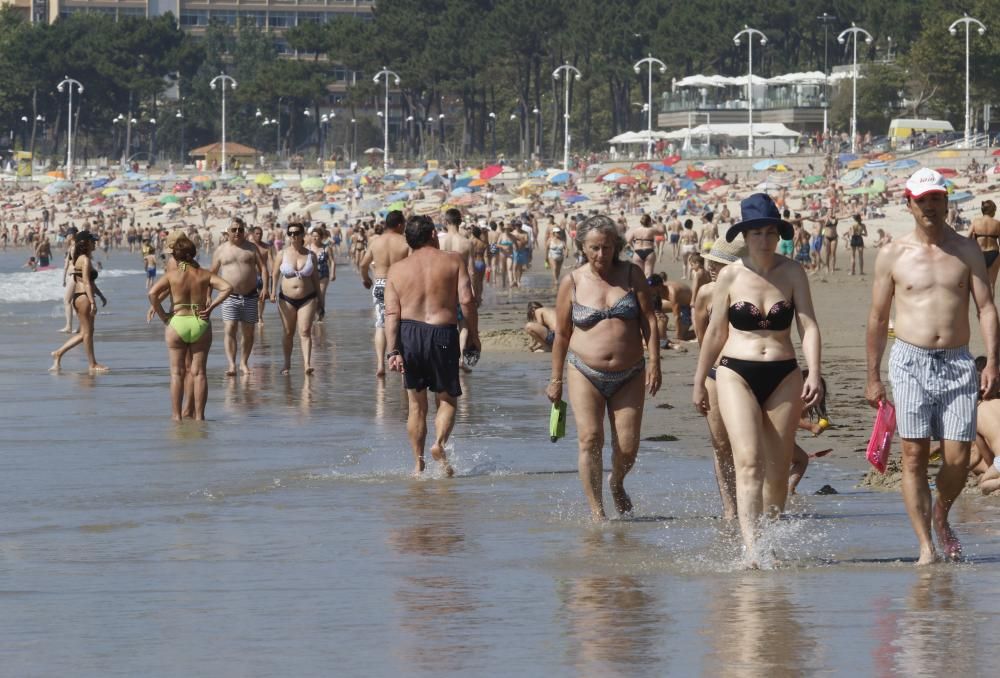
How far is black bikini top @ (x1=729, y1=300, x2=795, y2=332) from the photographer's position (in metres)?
6.87

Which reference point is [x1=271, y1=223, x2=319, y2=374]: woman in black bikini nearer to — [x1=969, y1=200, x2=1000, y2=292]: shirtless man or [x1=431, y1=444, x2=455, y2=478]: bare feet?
[x1=969, y1=200, x2=1000, y2=292]: shirtless man

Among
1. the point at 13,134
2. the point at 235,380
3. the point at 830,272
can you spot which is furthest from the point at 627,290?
the point at 13,134

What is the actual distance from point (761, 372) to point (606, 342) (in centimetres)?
132

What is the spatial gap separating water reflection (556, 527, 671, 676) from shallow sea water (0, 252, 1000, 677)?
2 centimetres

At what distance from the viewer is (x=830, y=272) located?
130ft

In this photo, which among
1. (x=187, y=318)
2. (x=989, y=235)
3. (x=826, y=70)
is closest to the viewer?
(x=187, y=318)

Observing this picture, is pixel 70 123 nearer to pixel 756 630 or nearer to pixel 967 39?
pixel 967 39

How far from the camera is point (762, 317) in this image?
6.88 m

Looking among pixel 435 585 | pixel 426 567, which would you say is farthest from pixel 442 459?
pixel 435 585

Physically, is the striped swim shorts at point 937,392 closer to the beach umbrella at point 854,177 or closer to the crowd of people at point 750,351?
the crowd of people at point 750,351

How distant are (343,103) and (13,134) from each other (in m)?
24.3

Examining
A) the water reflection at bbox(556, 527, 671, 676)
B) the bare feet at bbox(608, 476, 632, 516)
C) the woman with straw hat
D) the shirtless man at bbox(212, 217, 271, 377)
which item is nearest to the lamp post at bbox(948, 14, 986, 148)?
the shirtless man at bbox(212, 217, 271, 377)

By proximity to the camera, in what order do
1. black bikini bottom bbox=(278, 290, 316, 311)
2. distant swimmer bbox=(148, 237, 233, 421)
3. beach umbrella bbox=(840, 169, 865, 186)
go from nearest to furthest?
distant swimmer bbox=(148, 237, 233, 421) < black bikini bottom bbox=(278, 290, 316, 311) < beach umbrella bbox=(840, 169, 865, 186)

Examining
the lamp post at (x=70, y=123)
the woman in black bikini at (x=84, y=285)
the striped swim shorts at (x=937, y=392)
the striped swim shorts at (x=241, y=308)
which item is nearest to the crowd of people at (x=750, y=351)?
the striped swim shorts at (x=937, y=392)
